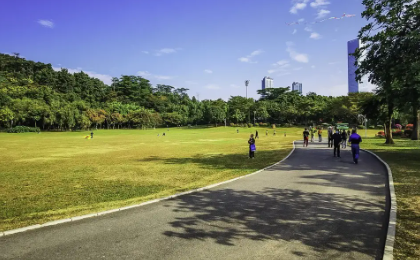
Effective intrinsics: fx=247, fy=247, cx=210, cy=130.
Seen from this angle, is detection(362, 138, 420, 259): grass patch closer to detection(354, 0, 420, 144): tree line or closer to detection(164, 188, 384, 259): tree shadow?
detection(164, 188, 384, 259): tree shadow

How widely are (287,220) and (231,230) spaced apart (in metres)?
1.29

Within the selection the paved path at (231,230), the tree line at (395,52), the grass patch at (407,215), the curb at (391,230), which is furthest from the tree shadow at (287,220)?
the tree line at (395,52)

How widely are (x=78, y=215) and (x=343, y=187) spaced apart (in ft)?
24.5

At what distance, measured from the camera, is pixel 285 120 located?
87.3 m

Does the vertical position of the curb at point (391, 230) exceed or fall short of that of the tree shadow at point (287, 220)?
it exceeds it

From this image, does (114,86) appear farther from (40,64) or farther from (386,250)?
(386,250)

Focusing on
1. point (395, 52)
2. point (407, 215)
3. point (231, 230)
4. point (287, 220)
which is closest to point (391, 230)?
point (407, 215)

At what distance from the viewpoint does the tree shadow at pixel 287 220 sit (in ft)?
13.8

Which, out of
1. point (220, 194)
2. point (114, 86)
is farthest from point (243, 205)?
point (114, 86)

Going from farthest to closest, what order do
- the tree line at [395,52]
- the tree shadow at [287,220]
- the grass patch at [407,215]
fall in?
the tree line at [395,52]
the tree shadow at [287,220]
the grass patch at [407,215]

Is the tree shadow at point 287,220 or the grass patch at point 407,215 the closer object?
the grass patch at point 407,215

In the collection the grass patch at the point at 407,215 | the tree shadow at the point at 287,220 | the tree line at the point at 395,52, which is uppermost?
the tree line at the point at 395,52

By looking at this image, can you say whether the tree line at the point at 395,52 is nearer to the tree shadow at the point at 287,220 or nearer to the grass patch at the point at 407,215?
the grass patch at the point at 407,215

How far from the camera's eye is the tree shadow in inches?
166
